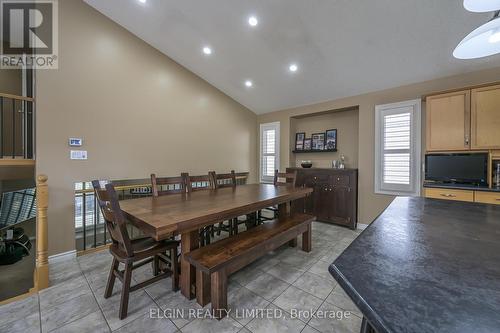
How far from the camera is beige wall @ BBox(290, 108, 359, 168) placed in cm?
449

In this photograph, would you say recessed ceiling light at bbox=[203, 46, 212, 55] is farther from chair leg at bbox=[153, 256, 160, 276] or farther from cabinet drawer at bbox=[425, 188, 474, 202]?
cabinet drawer at bbox=[425, 188, 474, 202]

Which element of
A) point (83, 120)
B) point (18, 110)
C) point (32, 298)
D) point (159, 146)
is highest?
point (18, 110)

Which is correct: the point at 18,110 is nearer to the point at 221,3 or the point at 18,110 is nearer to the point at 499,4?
the point at 221,3

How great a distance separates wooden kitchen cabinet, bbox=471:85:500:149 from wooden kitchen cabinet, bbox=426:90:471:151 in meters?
0.06

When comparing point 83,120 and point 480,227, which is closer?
point 480,227

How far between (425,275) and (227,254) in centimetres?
146

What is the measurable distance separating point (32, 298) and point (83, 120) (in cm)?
227

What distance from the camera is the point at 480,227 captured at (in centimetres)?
122

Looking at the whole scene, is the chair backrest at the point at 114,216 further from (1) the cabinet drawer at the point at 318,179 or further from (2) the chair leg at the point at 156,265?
(1) the cabinet drawer at the point at 318,179

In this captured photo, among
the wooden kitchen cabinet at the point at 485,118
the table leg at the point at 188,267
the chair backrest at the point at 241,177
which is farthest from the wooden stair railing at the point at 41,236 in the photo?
the wooden kitchen cabinet at the point at 485,118

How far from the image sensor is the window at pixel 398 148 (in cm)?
349

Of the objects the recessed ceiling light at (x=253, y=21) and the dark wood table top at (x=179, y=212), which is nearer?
the dark wood table top at (x=179, y=212)

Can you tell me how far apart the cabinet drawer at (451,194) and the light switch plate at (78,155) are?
5098 mm

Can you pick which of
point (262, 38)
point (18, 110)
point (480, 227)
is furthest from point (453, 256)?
point (18, 110)
